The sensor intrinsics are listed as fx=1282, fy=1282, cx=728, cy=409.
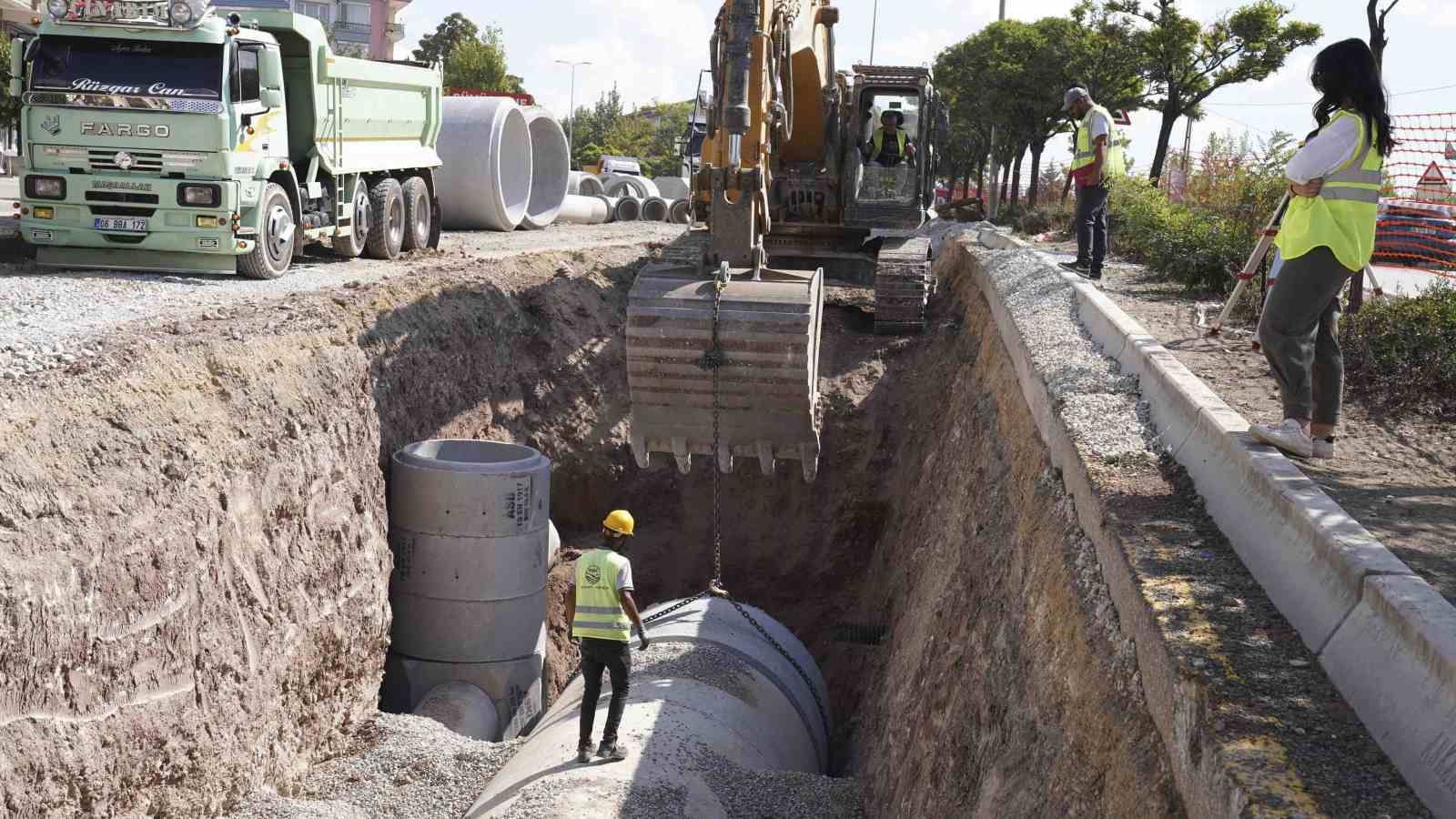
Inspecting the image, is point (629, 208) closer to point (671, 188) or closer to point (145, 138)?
point (671, 188)

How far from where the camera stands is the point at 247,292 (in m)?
12.3

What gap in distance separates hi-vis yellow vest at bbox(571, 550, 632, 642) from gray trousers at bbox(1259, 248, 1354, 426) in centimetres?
385

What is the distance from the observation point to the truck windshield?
1241 centimetres

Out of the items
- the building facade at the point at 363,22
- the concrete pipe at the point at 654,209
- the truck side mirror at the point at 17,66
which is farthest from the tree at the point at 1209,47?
the building facade at the point at 363,22

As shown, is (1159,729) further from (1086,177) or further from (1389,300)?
(1086,177)

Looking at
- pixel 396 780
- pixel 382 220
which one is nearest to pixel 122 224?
pixel 382 220

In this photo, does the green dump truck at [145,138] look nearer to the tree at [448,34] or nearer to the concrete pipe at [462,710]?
the concrete pipe at [462,710]

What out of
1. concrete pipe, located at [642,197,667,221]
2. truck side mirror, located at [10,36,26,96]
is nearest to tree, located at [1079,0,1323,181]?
concrete pipe, located at [642,197,667,221]

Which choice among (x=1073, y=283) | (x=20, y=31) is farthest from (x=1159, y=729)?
(x=20, y=31)

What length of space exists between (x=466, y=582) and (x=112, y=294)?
160 inches

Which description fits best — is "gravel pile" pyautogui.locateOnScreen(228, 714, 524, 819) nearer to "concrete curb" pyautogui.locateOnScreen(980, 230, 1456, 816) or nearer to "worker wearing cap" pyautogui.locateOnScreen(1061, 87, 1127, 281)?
"concrete curb" pyautogui.locateOnScreen(980, 230, 1456, 816)

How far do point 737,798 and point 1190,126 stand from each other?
101 feet

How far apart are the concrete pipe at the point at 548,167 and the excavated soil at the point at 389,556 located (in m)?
9.87

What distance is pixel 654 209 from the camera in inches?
1234
